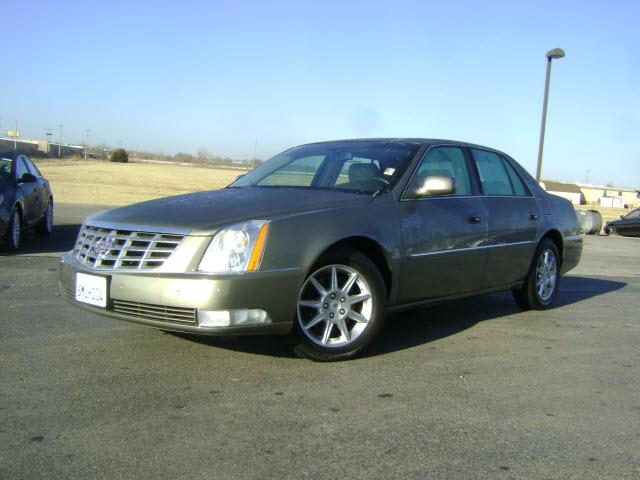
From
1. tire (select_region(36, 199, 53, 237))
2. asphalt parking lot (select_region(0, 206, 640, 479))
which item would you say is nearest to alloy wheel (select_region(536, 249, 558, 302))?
asphalt parking lot (select_region(0, 206, 640, 479))

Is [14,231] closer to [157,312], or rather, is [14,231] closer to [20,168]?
[20,168]

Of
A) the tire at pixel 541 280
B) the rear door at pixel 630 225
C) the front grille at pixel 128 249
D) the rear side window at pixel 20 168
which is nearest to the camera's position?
the front grille at pixel 128 249

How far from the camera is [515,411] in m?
3.77

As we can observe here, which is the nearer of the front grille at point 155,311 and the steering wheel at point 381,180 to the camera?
the front grille at point 155,311

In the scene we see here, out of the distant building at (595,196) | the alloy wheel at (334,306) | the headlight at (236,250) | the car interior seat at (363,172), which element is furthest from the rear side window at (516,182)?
the distant building at (595,196)

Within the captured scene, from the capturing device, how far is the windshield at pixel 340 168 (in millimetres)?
5242

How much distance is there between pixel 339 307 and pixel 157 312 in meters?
1.19

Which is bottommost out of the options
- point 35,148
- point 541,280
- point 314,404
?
point 314,404

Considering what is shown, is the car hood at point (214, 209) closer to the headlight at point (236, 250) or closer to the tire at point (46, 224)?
the headlight at point (236, 250)

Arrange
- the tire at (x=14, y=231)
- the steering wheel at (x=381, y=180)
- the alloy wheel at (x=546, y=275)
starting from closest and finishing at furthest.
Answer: the steering wheel at (x=381, y=180) < the alloy wheel at (x=546, y=275) < the tire at (x=14, y=231)

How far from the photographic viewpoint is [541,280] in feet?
22.4

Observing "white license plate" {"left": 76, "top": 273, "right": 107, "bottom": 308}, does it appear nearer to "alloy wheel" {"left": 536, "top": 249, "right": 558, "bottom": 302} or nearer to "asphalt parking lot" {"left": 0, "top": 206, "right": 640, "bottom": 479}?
"asphalt parking lot" {"left": 0, "top": 206, "right": 640, "bottom": 479}

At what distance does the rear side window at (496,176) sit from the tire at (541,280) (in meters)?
0.64

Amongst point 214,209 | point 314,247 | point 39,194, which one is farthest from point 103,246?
point 39,194
